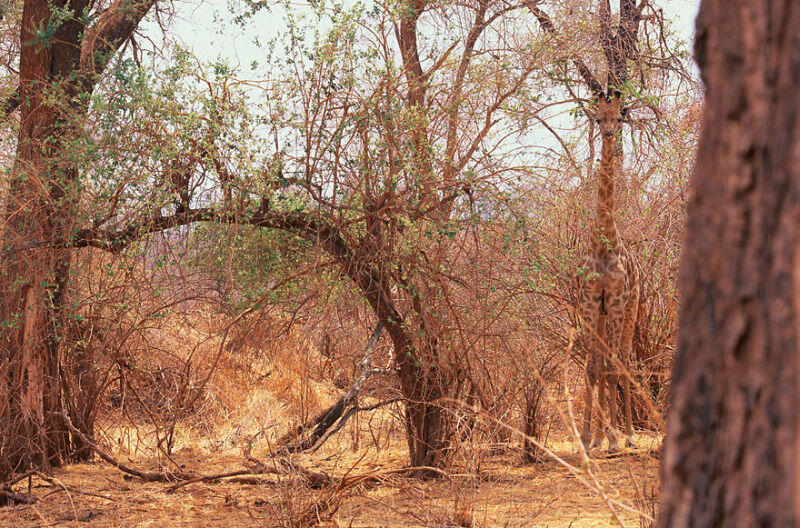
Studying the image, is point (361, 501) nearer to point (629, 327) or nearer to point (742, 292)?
point (629, 327)

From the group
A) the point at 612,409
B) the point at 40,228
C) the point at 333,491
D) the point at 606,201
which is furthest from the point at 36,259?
the point at 612,409

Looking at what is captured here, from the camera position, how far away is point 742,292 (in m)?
1.35

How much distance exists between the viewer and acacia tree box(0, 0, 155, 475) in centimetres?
524

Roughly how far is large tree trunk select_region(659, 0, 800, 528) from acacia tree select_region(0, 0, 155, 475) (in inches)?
169

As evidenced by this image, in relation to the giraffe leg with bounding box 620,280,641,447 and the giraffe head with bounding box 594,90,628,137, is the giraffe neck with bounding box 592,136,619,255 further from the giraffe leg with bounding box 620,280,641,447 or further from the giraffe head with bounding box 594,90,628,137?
the giraffe leg with bounding box 620,280,641,447

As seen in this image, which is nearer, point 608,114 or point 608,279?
point 608,114

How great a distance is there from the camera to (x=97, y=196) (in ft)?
Result: 16.6

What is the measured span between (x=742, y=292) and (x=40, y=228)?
203 inches

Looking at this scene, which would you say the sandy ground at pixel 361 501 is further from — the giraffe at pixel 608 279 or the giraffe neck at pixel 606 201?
the giraffe neck at pixel 606 201

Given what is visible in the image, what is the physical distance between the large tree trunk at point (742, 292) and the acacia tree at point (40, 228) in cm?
430

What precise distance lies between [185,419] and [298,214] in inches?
148

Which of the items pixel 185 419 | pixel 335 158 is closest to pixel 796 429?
pixel 335 158

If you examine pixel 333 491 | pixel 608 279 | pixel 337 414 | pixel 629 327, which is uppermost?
pixel 608 279

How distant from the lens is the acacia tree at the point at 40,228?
17.2 ft
